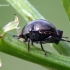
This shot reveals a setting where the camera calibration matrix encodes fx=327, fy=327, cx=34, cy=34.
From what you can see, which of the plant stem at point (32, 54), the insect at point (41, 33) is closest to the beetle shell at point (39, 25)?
the insect at point (41, 33)

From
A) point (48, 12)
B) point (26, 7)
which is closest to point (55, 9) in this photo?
point (48, 12)

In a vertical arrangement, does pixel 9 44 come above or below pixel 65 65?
above

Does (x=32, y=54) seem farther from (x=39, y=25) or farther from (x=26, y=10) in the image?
(x=26, y=10)

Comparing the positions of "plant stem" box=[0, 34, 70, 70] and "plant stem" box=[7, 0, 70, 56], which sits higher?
"plant stem" box=[7, 0, 70, 56]

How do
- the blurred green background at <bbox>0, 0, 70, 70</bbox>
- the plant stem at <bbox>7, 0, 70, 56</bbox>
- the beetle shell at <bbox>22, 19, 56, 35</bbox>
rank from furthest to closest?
the blurred green background at <bbox>0, 0, 70, 70</bbox> → the plant stem at <bbox>7, 0, 70, 56</bbox> → the beetle shell at <bbox>22, 19, 56, 35</bbox>

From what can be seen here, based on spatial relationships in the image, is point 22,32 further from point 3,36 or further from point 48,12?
point 48,12

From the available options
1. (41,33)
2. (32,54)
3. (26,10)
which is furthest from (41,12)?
(32,54)

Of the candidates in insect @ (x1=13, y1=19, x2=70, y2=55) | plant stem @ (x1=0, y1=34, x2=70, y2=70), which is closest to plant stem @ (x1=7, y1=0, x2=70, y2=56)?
insect @ (x1=13, y1=19, x2=70, y2=55)

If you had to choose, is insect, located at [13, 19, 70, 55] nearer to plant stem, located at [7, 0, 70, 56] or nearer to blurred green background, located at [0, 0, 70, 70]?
plant stem, located at [7, 0, 70, 56]
